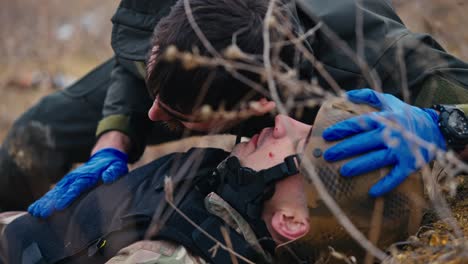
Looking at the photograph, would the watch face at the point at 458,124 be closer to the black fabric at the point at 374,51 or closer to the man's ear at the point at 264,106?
the black fabric at the point at 374,51

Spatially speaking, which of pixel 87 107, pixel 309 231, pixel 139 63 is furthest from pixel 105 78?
pixel 309 231

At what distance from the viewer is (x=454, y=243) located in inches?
66.7

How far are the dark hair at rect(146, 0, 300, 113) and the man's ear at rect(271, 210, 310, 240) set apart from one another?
0.39m

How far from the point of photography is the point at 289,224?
1990mm

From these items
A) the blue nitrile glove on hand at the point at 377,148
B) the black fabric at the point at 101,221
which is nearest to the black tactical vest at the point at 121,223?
the black fabric at the point at 101,221

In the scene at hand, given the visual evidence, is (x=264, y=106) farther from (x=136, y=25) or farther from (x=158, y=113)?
(x=136, y=25)

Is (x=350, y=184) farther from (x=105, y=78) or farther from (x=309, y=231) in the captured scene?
(x=105, y=78)

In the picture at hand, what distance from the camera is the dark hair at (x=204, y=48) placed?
197 centimetres

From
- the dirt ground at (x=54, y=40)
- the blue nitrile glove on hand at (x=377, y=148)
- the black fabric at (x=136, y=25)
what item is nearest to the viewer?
the blue nitrile glove on hand at (x=377, y=148)

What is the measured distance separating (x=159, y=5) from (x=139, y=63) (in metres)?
0.26

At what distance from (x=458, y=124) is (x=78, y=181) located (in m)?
1.44

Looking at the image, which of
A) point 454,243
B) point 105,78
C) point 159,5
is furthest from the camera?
point 105,78

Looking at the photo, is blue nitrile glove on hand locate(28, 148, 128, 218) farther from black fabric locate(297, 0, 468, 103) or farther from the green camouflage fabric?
black fabric locate(297, 0, 468, 103)

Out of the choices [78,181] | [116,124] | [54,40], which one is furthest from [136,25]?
[54,40]
